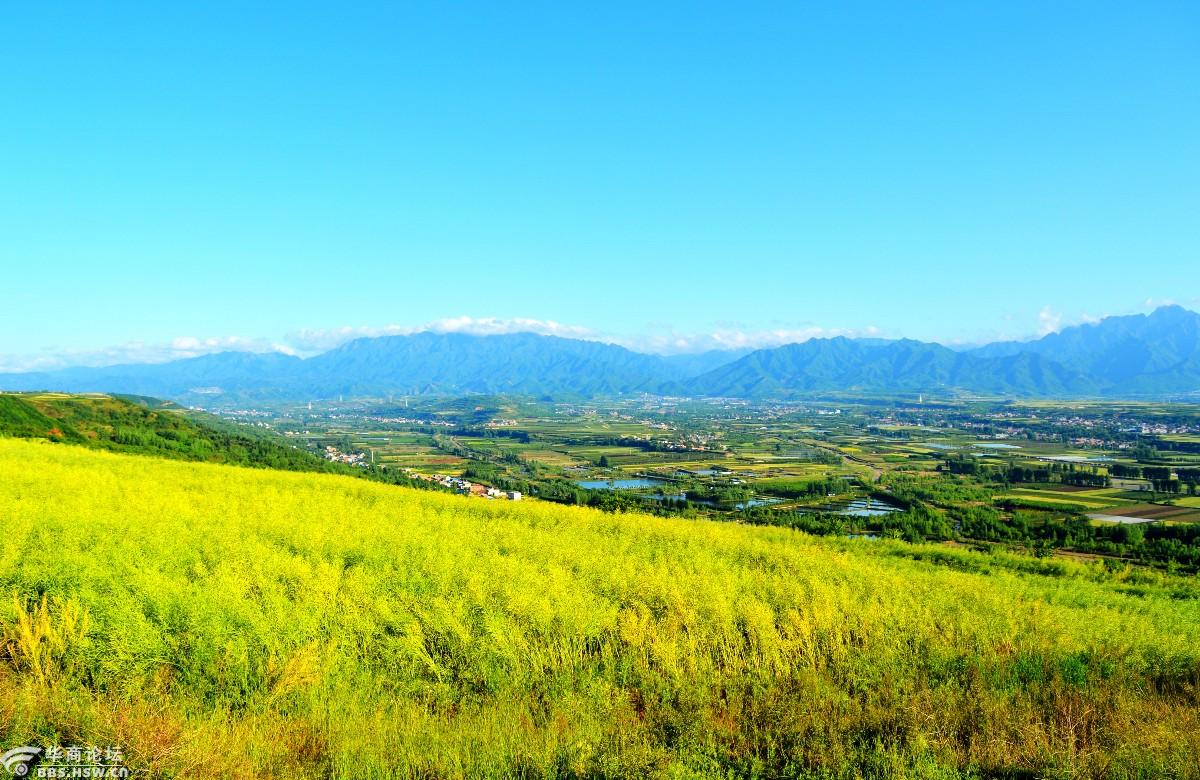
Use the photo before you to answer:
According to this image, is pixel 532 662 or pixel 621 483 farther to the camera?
pixel 621 483

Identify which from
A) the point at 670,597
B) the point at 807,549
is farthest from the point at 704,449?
the point at 670,597

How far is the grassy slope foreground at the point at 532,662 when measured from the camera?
6914mm

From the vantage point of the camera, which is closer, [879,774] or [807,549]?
[879,774]

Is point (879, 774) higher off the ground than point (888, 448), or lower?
higher

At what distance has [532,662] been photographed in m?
9.42

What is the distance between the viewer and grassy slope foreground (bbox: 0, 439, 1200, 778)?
691cm

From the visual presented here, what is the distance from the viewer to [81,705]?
7.04 m

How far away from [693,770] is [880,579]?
10.6m

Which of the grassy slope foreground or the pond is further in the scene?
the pond

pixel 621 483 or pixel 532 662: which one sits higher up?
pixel 532 662

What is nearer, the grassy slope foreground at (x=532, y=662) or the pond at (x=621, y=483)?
the grassy slope foreground at (x=532, y=662)

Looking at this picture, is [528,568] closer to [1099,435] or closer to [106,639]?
[106,639]

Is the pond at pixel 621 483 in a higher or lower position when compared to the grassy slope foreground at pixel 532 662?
lower

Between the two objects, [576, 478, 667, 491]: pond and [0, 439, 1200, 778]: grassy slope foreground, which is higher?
[0, 439, 1200, 778]: grassy slope foreground
